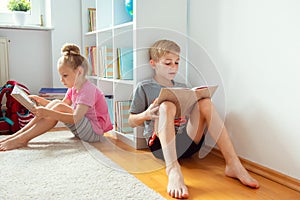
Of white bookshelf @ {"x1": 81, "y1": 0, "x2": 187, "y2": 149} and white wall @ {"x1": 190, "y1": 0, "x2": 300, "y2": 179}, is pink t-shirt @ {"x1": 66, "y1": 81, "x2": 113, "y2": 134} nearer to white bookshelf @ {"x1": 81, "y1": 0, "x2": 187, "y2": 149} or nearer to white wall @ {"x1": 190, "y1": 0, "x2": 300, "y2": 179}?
white bookshelf @ {"x1": 81, "y1": 0, "x2": 187, "y2": 149}

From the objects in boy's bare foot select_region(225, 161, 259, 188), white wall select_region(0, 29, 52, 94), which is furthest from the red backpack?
boy's bare foot select_region(225, 161, 259, 188)

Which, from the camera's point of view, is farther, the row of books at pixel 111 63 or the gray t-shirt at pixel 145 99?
the row of books at pixel 111 63

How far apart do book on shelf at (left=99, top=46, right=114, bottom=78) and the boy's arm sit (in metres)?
0.44

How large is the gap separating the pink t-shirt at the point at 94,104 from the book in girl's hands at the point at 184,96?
56 cm

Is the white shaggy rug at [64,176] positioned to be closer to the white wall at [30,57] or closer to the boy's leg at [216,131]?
the boy's leg at [216,131]

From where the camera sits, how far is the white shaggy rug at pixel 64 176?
1.01 meters

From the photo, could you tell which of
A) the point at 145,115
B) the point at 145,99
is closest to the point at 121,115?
the point at 145,99

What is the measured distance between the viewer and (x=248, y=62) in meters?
1.32

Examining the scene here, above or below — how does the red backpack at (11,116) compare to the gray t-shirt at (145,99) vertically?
below

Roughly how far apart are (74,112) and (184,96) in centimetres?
66

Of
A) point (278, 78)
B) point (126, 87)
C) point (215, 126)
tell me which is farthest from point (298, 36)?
point (126, 87)


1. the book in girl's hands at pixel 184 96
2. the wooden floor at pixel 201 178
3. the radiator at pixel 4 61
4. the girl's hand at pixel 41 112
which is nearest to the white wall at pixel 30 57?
the radiator at pixel 4 61

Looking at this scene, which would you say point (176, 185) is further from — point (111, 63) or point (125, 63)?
point (111, 63)

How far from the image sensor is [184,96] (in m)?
1.25
